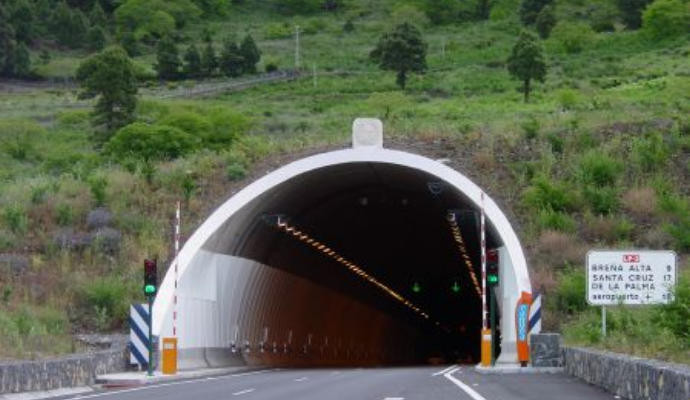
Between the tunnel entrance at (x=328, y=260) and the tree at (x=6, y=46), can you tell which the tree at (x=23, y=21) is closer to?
the tree at (x=6, y=46)

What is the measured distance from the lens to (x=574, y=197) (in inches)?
1735

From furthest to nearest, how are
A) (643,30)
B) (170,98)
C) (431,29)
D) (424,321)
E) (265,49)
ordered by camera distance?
(431,29), (265,49), (643,30), (170,98), (424,321)

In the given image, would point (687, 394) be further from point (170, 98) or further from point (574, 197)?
point (170, 98)

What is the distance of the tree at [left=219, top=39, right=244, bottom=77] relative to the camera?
459 feet

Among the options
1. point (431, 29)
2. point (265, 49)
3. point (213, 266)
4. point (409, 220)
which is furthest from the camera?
point (431, 29)

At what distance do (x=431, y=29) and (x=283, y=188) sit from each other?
137929 mm

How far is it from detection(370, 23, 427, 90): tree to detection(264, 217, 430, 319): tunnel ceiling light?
44178 millimetres

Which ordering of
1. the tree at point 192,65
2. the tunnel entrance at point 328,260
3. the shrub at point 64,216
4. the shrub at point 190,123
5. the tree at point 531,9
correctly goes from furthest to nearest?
the tree at point 531,9 → the tree at point 192,65 → the shrub at point 190,123 → the shrub at point 64,216 → the tunnel entrance at point 328,260

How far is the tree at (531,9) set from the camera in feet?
541

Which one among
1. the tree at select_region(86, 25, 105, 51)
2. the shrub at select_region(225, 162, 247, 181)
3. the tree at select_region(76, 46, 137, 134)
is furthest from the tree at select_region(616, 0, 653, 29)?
the shrub at select_region(225, 162, 247, 181)

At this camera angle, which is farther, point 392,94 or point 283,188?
point 392,94

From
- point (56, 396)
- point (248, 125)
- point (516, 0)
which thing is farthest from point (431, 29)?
point (56, 396)

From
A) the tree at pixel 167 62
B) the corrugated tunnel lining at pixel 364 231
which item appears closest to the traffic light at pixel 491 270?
the corrugated tunnel lining at pixel 364 231

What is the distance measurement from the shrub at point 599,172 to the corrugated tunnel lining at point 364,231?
381 cm
